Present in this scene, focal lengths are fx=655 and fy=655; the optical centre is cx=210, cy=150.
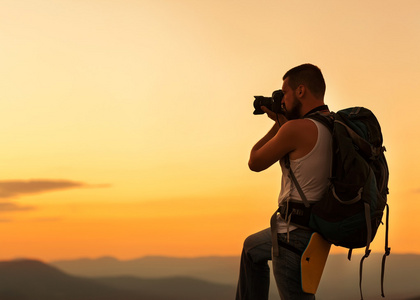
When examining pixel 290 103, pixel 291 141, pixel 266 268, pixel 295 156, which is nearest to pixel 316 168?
pixel 295 156

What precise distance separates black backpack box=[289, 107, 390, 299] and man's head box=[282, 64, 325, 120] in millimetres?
184

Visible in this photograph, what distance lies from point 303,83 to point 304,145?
63cm

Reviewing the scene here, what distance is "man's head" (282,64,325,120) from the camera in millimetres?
5922

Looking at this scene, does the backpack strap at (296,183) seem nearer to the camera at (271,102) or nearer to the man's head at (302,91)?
the man's head at (302,91)

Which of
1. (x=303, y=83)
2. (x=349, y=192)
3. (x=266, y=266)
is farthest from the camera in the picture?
(x=266, y=266)

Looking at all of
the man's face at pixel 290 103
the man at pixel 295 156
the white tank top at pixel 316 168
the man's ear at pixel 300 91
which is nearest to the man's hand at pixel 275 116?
the man at pixel 295 156

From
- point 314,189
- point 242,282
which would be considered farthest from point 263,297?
point 314,189

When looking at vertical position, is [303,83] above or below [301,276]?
above

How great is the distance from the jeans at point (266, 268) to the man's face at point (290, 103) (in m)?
1.05

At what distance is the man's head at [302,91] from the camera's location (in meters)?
5.92

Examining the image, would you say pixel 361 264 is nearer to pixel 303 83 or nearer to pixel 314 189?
pixel 314 189

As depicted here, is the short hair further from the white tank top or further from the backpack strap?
the backpack strap

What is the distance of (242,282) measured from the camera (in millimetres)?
6395

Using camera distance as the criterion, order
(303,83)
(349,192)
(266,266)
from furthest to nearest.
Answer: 1. (266,266)
2. (303,83)
3. (349,192)
